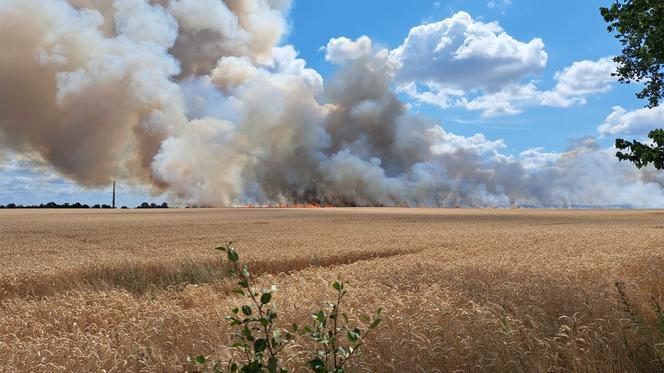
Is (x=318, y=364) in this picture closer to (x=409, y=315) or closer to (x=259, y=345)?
(x=259, y=345)

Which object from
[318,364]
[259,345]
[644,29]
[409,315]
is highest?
[644,29]

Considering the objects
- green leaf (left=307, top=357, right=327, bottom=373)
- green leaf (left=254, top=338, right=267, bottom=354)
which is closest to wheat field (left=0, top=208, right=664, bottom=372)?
green leaf (left=307, top=357, right=327, bottom=373)

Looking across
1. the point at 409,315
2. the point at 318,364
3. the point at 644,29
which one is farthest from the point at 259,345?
the point at 644,29

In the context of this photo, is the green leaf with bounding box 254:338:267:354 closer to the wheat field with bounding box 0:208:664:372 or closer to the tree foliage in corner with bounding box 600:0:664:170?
the wheat field with bounding box 0:208:664:372

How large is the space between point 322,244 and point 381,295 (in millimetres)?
15826

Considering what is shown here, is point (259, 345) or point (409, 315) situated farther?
point (409, 315)

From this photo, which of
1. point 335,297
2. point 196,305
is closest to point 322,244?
point 196,305

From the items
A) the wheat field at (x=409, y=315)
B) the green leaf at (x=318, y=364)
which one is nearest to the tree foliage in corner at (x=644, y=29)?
the wheat field at (x=409, y=315)

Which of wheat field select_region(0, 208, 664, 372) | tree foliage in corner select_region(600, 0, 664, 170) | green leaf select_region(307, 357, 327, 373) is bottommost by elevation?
wheat field select_region(0, 208, 664, 372)

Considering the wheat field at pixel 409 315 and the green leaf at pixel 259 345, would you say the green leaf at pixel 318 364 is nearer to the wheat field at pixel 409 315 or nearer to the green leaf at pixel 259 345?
the green leaf at pixel 259 345

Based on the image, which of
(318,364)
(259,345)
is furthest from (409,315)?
(259,345)

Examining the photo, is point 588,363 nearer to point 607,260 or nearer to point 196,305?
point 196,305

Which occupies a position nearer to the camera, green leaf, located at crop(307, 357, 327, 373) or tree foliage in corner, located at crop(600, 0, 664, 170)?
green leaf, located at crop(307, 357, 327, 373)

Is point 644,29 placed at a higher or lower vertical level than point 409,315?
higher
